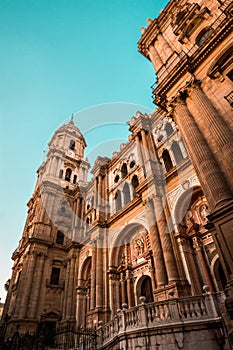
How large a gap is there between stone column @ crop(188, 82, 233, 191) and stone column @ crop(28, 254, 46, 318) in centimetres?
2088

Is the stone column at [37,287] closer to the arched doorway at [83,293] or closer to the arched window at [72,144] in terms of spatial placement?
the arched doorway at [83,293]

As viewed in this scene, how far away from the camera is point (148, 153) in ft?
61.9

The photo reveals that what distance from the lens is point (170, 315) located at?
8.41 m

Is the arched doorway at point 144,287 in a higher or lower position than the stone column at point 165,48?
lower

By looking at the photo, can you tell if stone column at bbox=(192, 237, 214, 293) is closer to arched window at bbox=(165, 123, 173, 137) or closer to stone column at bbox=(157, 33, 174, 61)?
arched window at bbox=(165, 123, 173, 137)

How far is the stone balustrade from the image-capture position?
7977 mm

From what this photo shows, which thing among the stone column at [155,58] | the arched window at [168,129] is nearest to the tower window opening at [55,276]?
the arched window at [168,129]

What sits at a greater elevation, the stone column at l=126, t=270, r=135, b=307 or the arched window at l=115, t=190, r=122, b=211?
the arched window at l=115, t=190, r=122, b=211

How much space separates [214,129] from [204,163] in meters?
1.74

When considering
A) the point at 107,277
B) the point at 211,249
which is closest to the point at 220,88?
the point at 211,249

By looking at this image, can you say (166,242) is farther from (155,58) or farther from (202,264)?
(155,58)

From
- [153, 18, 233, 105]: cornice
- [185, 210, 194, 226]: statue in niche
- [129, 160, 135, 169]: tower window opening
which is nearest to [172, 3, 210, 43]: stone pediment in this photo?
[153, 18, 233, 105]: cornice

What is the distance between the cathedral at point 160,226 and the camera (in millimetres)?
8562

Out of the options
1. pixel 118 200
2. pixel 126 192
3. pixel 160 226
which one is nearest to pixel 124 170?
pixel 126 192
